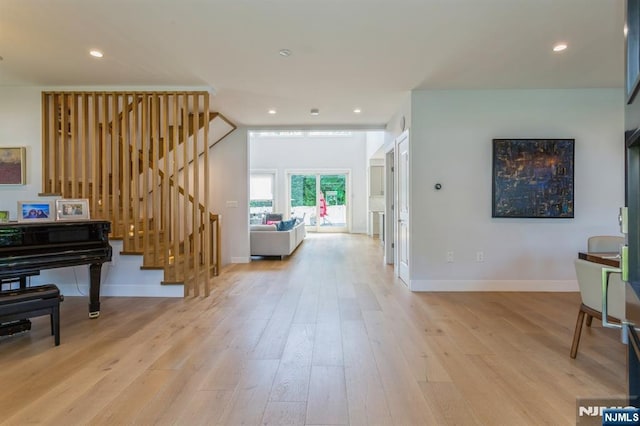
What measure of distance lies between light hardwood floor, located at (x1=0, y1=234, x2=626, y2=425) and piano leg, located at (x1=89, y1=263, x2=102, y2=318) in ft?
0.41

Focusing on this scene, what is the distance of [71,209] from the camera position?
3.35 metres

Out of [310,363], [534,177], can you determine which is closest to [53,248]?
[310,363]

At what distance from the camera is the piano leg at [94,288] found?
3154 millimetres

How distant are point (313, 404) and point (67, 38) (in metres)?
3.55

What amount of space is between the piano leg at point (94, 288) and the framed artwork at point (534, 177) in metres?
4.63

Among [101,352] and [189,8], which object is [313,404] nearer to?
[101,352]

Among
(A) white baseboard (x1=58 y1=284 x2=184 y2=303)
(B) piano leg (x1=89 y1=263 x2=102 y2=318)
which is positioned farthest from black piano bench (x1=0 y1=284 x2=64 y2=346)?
(A) white baseboard (x1=58 y1=284 x2=184 y2=303)

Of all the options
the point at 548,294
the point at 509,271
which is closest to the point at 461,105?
the point at 509,271

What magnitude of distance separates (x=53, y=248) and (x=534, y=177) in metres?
5.29

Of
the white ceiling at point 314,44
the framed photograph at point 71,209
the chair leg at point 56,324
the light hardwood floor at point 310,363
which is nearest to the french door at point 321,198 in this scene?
the white ceiling at point 314,44

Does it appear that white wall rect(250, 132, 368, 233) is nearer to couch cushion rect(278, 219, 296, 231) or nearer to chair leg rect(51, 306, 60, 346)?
couch cushion rect(278, 219, 296, 231)

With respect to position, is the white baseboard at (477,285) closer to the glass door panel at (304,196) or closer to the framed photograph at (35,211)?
the framed photograph at (35,211)

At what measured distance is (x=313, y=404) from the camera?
178cm

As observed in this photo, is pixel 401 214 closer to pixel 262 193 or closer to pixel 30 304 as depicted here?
pixel 30 304
